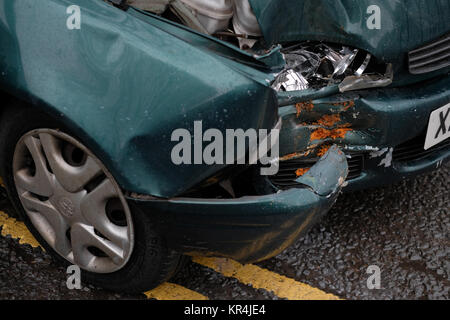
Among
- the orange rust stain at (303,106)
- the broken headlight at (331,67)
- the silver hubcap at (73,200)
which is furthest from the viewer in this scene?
the broken headlight at (331,67)

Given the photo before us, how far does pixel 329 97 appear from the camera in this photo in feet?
7.46

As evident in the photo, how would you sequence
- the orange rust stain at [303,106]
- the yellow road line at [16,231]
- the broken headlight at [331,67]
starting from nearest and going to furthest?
the orange rust stain at [303,106] → the broken headlight at [331,67] → the yellow road line at [16,231]

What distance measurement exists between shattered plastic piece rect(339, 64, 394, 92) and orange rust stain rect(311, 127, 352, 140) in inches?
6.1

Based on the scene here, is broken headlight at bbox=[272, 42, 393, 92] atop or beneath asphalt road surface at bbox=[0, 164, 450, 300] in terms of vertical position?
atop

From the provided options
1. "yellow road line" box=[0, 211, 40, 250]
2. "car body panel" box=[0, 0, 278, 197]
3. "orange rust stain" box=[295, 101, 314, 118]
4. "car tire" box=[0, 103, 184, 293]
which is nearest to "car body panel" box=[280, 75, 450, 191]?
"orange rust stain" box=[295, 101, 314, 118]

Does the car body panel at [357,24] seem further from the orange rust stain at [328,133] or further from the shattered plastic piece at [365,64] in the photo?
the orange rust stain at [328,133]

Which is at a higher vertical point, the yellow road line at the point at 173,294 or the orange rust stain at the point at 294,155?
the orange rust stain at the point at 294,155

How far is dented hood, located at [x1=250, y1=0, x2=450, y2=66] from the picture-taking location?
237 centimetres

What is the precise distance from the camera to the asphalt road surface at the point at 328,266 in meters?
2.45

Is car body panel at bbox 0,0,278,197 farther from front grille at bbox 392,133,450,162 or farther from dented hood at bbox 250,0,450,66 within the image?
front grille at bbox 392,133,450,162

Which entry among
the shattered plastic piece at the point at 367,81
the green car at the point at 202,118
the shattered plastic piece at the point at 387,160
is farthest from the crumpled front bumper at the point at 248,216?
the shattered plastic piece at the point at 387,160
